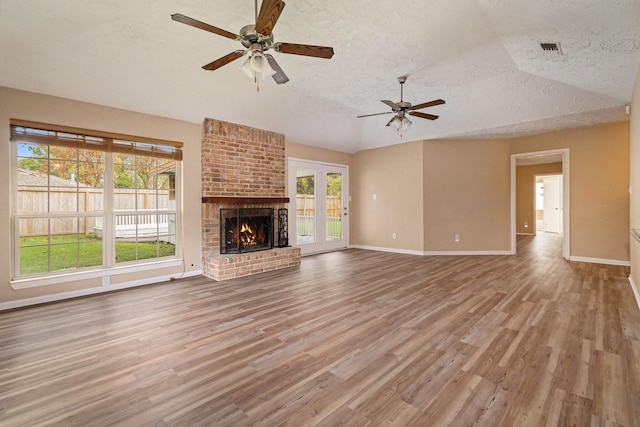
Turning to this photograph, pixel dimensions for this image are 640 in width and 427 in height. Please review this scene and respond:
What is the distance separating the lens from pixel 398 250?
23.1 feet

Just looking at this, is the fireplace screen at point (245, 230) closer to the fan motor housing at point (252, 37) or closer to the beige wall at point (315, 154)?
the beige wall at point (315, 154)

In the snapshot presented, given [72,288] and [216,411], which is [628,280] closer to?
[216,411]

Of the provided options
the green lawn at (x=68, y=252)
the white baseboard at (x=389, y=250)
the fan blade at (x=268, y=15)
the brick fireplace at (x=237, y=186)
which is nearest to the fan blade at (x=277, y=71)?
the fan blade at (x=268, y=15)

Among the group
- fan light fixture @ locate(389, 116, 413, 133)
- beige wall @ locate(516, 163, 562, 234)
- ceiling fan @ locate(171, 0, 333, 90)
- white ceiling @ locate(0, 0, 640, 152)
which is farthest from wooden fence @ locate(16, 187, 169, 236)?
beige wall @ locate(516, 163, 562, 234)

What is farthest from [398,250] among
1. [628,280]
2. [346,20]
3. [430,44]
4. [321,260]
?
[346,20]

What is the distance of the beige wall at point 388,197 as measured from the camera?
266 inches

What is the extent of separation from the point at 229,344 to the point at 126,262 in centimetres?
277

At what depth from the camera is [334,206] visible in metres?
7.51

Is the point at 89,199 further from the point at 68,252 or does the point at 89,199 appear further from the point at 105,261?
the point at 105,261

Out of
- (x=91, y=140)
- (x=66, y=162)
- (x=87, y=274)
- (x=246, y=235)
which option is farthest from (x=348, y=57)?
(x=87, y=274)

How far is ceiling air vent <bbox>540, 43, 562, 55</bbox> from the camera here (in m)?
3.23

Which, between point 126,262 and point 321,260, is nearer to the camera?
point 126,262

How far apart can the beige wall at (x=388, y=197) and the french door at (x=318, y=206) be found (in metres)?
0.35

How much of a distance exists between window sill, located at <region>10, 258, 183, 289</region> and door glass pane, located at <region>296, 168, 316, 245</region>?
9.12 feet
